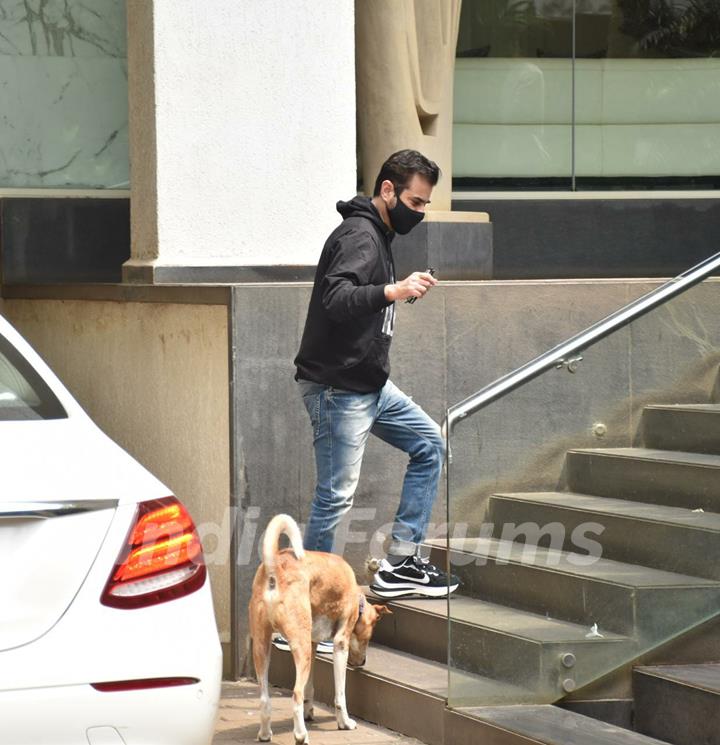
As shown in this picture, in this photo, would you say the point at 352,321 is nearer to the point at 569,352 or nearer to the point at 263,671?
the point at 569,352

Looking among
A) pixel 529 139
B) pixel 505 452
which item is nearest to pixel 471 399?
pixel 505 452

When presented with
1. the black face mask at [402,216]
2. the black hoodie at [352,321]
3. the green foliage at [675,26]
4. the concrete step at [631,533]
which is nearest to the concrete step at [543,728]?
the concrete step at [631,533]

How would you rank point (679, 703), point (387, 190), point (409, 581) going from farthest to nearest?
point (409, 581)
point (387, 190)
point (679, 703)

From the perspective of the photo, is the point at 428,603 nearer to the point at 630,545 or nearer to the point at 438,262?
the point at 630,545

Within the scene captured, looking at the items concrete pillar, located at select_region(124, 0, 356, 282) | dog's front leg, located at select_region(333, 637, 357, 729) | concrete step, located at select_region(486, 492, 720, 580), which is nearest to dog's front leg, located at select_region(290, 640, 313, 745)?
dog's front leg, located at select_region(333, 637, 357, 729)

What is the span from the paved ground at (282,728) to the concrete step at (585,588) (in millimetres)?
760

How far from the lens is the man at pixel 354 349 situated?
6652mm

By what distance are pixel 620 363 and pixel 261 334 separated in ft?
6.23

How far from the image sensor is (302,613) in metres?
6.21

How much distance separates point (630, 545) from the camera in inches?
255

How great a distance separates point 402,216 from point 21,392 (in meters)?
2.42

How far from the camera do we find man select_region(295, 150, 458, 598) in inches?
262

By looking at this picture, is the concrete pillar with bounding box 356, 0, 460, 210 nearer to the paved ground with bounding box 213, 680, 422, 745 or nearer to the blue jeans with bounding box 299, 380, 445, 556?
the blue jeans with bounding box 299, 380, 445, 556

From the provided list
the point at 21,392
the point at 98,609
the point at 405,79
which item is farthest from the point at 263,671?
the point at 405,79
